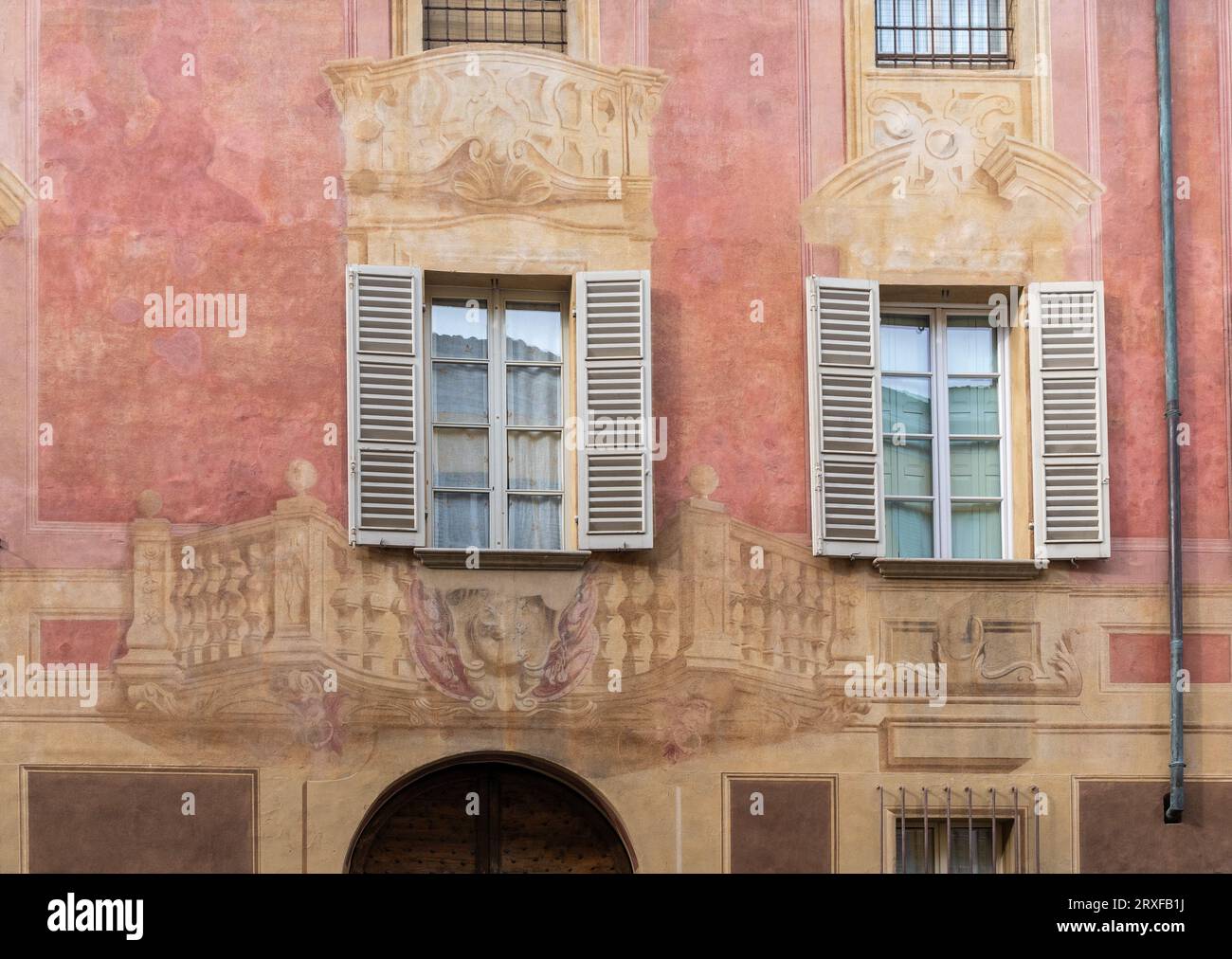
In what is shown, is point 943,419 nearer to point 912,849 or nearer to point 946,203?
point 946,203

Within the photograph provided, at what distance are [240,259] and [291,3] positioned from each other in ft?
5.15

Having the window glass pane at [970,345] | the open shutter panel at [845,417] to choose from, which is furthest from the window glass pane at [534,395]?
the window glass pane at [970,345]

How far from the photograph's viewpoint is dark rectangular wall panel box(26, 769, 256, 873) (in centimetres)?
1305

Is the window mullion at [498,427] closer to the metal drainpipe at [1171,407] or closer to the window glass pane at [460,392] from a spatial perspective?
the window glass pane at [460,392]

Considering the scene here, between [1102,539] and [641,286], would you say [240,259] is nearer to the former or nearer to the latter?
[641,286]

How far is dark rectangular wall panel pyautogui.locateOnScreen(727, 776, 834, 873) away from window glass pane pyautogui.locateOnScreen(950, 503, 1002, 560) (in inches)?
65.6

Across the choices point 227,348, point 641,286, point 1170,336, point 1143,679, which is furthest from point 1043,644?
point 227,348

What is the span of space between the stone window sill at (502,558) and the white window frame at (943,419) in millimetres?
1900

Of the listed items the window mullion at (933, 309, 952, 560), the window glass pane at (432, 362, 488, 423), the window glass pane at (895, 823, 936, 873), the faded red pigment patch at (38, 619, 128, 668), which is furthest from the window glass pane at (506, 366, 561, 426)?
the window glass pane at (895, 823, 936, 873)

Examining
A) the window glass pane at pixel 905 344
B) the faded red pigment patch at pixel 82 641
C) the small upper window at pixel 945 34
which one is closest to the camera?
the faded red pigment patch at pixel 82 641

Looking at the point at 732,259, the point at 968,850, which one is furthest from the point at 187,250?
the point at 968,850

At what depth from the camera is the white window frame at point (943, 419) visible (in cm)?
1396

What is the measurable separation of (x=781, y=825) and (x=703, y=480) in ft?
6.59

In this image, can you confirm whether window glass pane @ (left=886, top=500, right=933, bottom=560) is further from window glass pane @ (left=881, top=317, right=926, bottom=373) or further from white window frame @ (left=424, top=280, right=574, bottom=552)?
white window frame @ (left=424, top=280, right=574, bottom=552)
